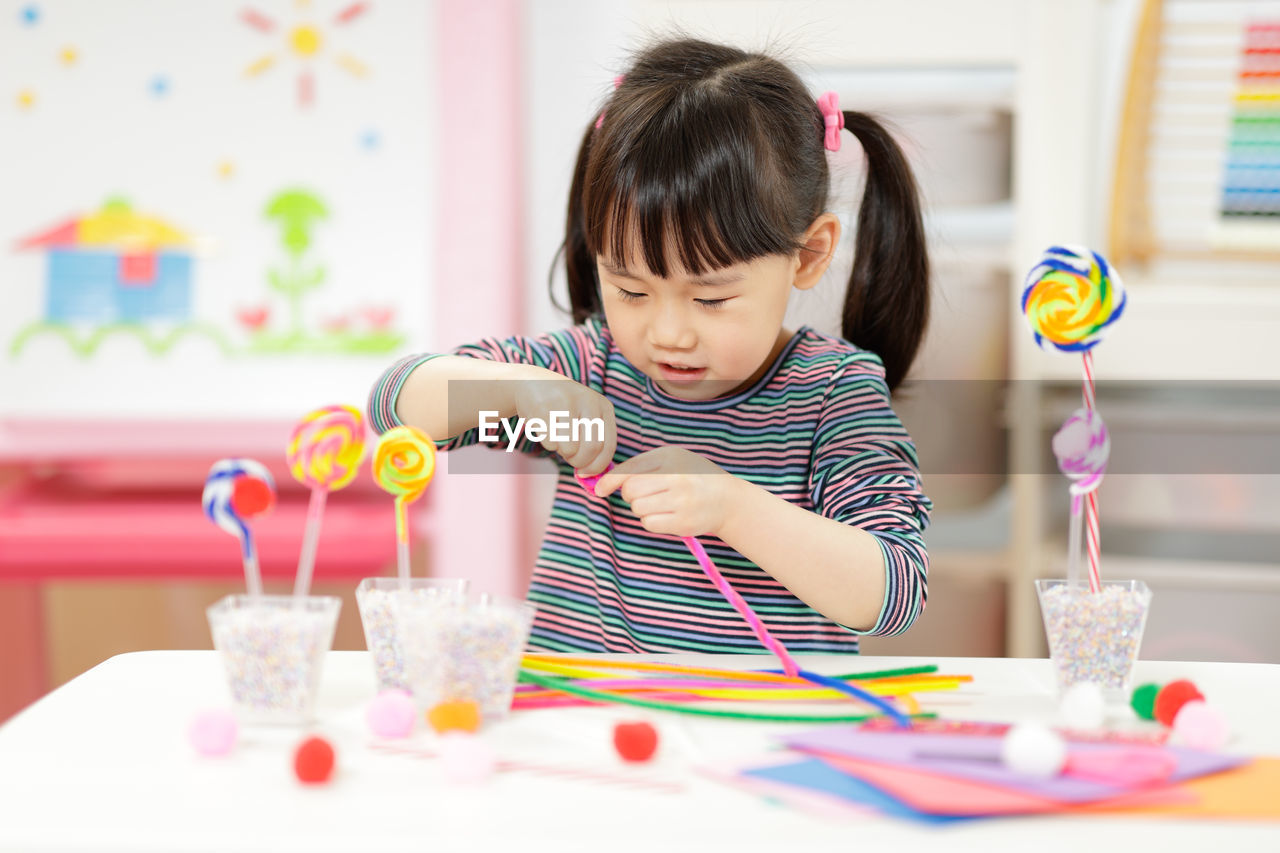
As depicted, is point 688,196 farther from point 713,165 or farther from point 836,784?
point 836,784

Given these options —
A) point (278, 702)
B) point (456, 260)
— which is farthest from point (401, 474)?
point (456, 260)

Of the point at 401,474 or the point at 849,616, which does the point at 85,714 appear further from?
the point at 849,616

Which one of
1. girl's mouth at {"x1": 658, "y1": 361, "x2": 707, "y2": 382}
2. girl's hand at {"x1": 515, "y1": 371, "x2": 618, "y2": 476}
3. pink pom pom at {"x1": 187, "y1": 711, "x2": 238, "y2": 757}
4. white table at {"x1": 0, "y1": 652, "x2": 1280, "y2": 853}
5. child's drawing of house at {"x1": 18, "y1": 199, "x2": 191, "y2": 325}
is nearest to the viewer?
white table at {"x1": 0, "y1": 652, "x2": 1280, "y2": 853}

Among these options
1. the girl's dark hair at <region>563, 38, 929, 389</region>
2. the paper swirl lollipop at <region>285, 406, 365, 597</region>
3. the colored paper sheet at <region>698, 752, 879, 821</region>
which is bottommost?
the colored paper sheet at <region>698, 752, 879, 821</region>

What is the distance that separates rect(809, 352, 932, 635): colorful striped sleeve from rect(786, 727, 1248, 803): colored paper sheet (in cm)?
22

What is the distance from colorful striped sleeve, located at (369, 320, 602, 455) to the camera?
1.03 m

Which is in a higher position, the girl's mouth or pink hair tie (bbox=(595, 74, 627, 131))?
pink hair tie (bbox=(595, 74, 627, 131))

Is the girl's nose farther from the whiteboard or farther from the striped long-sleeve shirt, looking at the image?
the whiteboard

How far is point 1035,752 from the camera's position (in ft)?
1.93

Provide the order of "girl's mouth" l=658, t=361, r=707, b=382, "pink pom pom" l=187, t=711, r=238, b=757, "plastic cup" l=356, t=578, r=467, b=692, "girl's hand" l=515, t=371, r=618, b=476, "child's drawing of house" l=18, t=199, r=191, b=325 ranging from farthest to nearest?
"child's drawing of house" l=18, t=199, r=191, b=325
"girl's mouth" l=658, t=361, r=707, b=382
"girl's hand" l=515, t=371, r=618, b=476
"plastic cup" l=356, t=578, r=467, b=692
"pink pom pom" l=187, t=711, r=238, b=757

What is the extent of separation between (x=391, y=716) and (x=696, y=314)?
414mm

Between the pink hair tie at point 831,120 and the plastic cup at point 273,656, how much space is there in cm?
60

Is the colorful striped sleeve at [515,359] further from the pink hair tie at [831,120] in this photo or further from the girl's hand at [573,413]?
the pink hair tie at [831,120]

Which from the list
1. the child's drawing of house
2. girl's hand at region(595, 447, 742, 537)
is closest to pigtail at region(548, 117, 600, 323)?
girl's hand at region(595, 447, 742, 537)
